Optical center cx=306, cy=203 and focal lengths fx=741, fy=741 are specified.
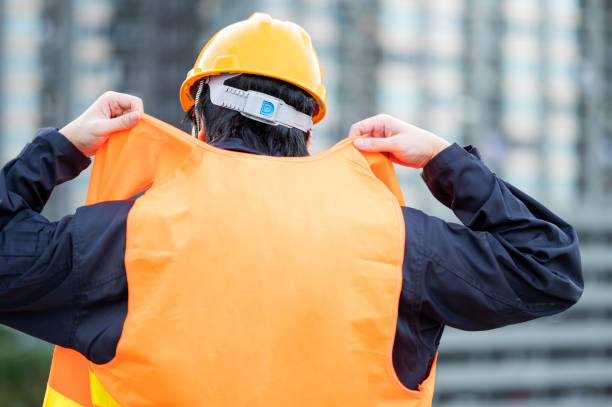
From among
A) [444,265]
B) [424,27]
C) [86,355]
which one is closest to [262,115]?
[444,265]

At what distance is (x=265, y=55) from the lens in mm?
2244

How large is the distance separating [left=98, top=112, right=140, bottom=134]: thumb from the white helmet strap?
0.78 ft

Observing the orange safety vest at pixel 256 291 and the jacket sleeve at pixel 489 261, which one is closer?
the orange safety vest at pixel 256 291

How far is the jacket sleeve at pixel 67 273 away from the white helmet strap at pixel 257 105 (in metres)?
0.43

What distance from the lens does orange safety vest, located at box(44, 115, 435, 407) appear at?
1932 mm

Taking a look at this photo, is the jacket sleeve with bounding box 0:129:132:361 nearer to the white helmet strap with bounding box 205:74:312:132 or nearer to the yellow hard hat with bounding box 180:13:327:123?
the white helmet strap with bounding box 205:74:312:132

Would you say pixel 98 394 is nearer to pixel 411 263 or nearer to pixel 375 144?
pixel 411 263

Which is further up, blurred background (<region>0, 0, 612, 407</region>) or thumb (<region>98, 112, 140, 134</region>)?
thumb (<region>98, 112, 140, 134</region>)

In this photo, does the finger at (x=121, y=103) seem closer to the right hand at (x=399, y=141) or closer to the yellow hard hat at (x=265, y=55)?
the yellow hard hat at (x=265, y=55)

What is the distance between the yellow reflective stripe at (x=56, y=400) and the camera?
2217 mm

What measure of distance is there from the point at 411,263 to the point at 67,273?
3.05 ft

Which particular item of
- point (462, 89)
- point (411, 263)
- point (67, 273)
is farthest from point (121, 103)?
point (462, 89)

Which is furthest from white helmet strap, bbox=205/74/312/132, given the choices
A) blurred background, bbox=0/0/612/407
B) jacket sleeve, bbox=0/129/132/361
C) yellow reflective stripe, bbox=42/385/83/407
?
blurred background, bbox=0/0/612/407

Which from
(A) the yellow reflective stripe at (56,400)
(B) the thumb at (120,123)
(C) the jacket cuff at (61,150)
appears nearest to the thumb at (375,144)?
(B) the thumb at (120,123)
